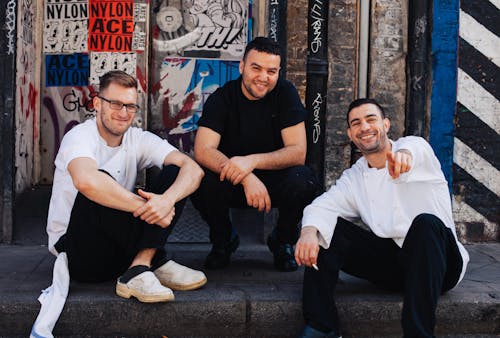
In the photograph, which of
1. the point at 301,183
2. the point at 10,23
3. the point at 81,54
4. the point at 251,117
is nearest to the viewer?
the point at 301,183

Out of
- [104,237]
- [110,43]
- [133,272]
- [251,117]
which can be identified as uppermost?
[110,43]

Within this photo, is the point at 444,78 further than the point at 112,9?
No

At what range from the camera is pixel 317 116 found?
601cm

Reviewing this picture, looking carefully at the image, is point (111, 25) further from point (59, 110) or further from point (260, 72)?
point (260, 72)

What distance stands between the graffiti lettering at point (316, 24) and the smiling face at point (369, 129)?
232 centimetres

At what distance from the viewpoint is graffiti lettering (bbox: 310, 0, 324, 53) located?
5918 mm

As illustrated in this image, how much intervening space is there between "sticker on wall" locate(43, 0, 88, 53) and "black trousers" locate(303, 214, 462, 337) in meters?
3.94

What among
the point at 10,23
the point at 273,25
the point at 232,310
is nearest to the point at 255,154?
the point at 232,310

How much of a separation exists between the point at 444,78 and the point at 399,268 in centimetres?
276

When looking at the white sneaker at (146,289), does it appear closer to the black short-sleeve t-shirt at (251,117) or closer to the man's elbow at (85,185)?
the man's elbow at (85,185)

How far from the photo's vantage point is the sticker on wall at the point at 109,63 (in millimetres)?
6371

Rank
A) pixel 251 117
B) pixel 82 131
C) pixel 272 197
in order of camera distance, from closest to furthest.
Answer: pixel 82 131 < pixel 272 197 < pixel 251 117

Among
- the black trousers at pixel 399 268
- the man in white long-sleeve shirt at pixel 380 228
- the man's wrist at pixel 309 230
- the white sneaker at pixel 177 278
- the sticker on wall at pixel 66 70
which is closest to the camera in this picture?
the black trousers at pixel 399 268

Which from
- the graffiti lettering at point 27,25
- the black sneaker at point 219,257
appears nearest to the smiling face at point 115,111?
the black sneaker at point 219,257
